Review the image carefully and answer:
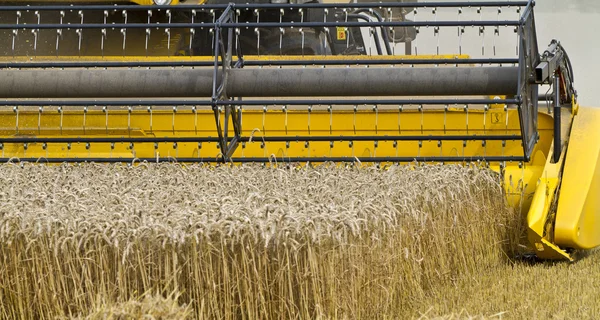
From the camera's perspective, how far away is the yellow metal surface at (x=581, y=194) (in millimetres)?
5645

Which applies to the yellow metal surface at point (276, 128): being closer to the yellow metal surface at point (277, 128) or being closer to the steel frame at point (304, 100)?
the yellow metal surface at point (277, 128)

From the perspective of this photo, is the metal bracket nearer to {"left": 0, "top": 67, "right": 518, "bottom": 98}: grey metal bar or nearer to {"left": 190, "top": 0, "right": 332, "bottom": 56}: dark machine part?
{"left": 0, "top": 67, "right": 518, "bottom": 98}: grey metal bar

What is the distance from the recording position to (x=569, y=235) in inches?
221

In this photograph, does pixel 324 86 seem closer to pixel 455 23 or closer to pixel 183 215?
pixel 455 23

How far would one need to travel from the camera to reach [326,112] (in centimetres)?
721

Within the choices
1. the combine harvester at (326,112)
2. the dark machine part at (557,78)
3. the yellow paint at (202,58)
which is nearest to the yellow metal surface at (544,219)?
the combine harvester at (326,112)

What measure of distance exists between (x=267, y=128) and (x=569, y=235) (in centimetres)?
241

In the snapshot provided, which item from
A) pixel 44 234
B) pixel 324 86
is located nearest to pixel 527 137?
pixel 324 86

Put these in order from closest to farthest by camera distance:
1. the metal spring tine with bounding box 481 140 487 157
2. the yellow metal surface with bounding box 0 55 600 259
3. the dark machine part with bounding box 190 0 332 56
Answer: the metal spring tine with bounding box 481 140 487 157
the yellow metal surface with bounding box 0 55 600 259
the dark machine part with bounding box 190 0 332 56

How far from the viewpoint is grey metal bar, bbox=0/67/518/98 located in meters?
6.31

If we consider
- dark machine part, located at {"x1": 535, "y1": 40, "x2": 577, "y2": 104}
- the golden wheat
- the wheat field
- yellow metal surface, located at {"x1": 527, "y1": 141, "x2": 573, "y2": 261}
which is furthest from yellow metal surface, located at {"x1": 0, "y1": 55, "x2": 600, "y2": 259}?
the golden wheat

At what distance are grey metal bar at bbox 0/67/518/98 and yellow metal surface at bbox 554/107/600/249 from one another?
20.6 inches

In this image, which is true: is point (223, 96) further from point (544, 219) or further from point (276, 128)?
point (544, 219)

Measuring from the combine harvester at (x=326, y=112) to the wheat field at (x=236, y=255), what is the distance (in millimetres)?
1024
